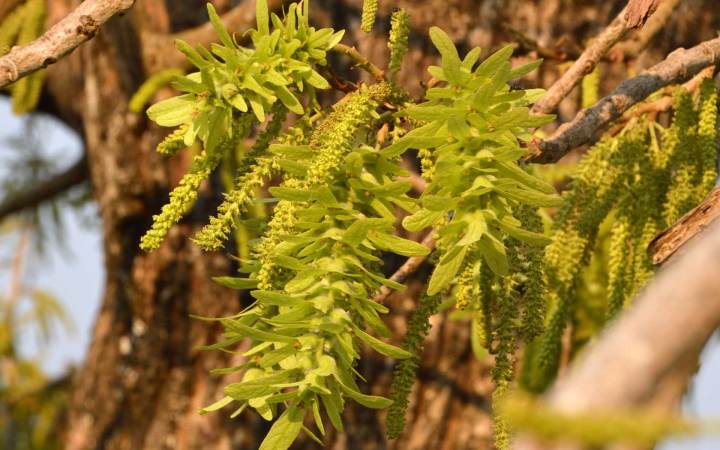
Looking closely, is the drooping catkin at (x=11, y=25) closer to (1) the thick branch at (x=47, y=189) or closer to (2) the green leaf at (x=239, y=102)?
(2) the green leaf at (x=239, y=102)

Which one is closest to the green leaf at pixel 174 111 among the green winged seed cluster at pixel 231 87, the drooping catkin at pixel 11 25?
the green winged seed cluster at pixel 231 87

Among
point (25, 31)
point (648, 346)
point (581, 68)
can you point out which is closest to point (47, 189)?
point (25, 31)

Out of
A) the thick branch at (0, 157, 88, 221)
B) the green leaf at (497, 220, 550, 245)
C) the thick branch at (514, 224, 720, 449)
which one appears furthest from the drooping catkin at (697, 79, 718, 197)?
the thick branch at (0, 157, 88, 221)

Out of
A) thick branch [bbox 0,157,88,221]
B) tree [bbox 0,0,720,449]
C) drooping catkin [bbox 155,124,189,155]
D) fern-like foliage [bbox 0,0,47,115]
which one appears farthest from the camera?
thick branch [bbox 0,157,88,221]

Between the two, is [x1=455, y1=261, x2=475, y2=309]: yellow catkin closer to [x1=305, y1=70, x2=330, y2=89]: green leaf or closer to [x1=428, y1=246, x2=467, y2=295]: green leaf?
[x1=428, y1=246, x2=467, y2=295]: green leaf

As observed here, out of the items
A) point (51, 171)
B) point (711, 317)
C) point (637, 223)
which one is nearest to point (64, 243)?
point (51, 171)

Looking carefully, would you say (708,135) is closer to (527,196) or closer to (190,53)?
(527,196)

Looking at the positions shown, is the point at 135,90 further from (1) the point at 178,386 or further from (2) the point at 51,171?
(2) the point at 51,171
